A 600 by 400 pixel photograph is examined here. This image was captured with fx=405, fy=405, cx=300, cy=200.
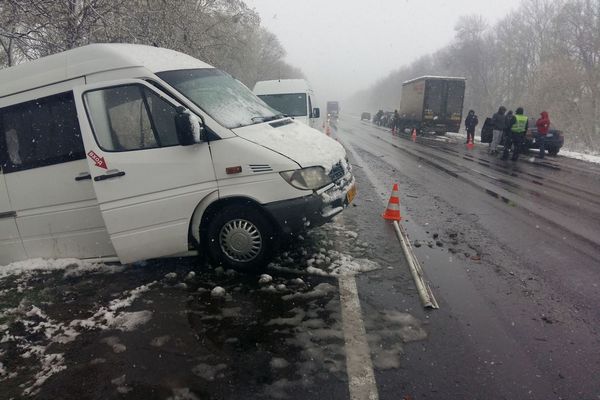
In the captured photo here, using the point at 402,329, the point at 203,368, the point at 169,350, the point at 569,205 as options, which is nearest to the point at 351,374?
the point at 402,329

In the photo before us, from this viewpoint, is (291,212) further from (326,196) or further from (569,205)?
(569,205)

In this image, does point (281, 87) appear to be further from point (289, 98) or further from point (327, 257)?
point (327, 257)

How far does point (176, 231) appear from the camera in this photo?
442cm

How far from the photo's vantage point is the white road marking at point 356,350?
260 cm

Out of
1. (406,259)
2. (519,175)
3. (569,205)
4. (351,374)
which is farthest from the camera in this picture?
(519,175)

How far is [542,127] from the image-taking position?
1625 centimetres

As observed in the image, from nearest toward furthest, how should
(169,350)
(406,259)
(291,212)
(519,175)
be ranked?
(169,350), (291,212), (406,259), (519,175)

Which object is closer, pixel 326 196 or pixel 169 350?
pixel 169 350

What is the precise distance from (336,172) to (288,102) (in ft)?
32.8

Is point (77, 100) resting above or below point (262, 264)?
above

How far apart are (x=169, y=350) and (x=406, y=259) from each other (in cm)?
285

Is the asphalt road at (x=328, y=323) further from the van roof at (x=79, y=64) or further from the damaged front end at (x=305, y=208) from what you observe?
the van roof at (x=79, y=64)

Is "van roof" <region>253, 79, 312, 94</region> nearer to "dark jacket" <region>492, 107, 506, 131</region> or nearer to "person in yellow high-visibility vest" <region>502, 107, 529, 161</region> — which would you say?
"person in yellow high-visibility vest" <region>502, 107, 529, 161</region>

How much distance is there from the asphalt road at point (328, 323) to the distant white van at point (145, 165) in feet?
1.62
